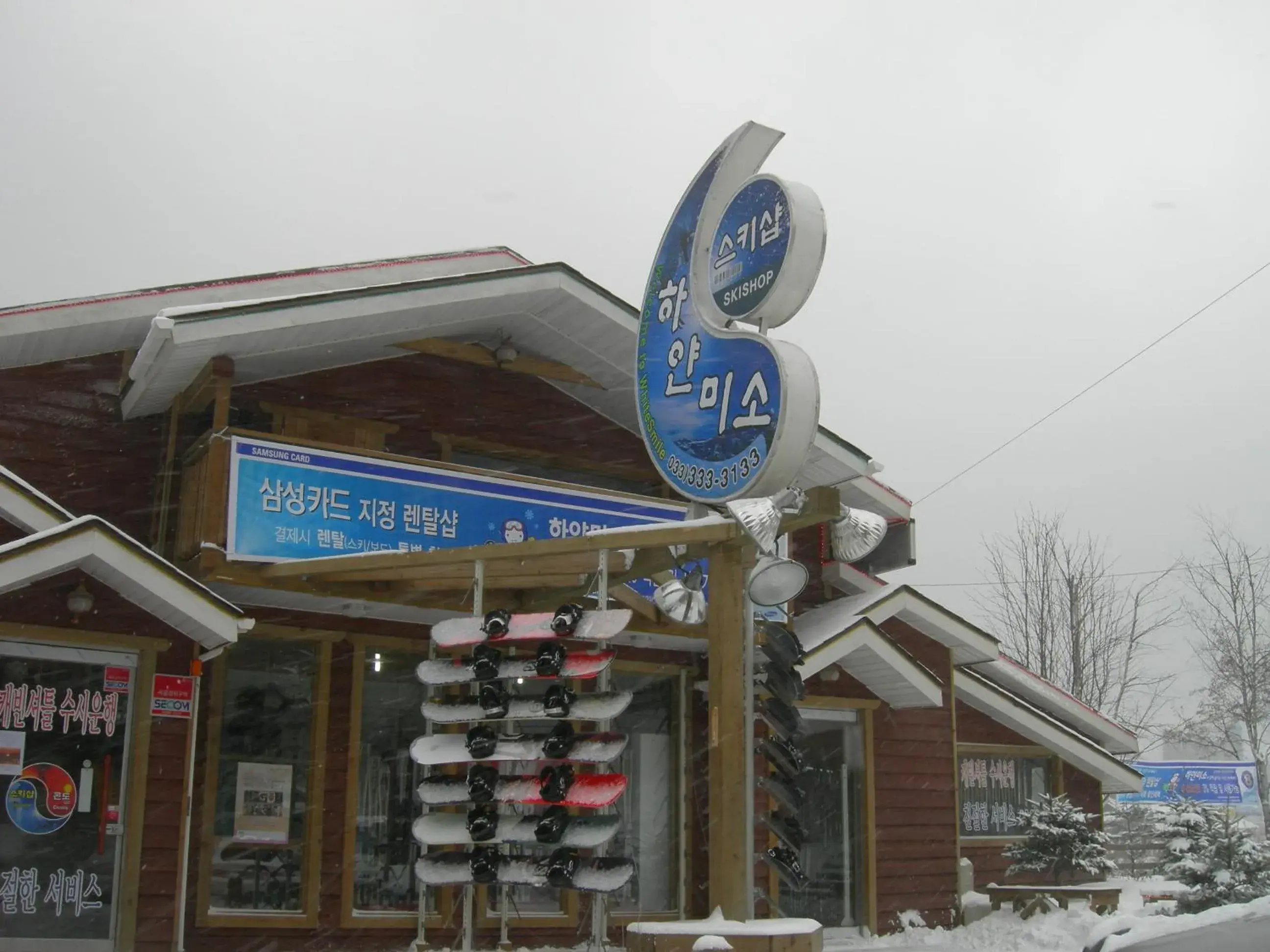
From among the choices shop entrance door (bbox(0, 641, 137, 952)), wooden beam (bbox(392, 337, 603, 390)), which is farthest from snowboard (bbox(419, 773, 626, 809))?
wooden beam (bbox(392, 337, 603, 390))

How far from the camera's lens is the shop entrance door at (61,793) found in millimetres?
10312

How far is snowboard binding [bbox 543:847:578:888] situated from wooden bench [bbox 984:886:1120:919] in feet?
32.6

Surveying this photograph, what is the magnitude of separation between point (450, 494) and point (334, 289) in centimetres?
295

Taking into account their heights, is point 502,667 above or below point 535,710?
above

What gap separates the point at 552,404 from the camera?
1511cm

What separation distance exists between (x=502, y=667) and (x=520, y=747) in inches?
20.5

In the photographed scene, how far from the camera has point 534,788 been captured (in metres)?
8.00

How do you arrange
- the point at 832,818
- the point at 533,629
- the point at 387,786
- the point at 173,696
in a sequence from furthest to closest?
the point at 832,818 → the point at 387,786 → the point at 173,696 → the point at 533,629

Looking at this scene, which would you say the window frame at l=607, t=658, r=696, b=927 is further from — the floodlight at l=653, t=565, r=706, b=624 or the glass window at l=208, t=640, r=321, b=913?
the floodlight at l=653, t=565, r=706, b=624

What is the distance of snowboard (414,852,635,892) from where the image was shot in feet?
25.8

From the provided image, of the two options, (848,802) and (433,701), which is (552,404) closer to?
(848,802)

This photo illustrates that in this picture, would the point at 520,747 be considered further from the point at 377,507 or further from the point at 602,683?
the point at 377,507

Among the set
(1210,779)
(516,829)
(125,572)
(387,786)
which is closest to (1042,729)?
(387,786)

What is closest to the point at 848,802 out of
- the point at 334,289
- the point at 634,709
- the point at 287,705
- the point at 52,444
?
the point at 634,709
